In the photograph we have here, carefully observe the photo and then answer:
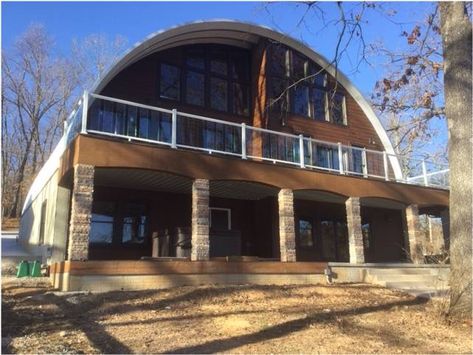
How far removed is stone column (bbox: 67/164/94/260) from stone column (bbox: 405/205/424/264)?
10913 mm

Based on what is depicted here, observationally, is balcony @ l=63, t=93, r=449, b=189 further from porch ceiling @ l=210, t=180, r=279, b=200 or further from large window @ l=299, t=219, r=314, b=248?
large window @ l=299, t=219, r=314, b=248

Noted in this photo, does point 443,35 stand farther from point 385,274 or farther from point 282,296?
point 385,274

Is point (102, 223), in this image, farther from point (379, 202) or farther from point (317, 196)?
point (379, 202)

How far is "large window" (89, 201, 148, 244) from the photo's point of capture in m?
14.4

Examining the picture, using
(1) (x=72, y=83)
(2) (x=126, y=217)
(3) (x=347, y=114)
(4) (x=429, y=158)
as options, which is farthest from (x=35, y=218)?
(1) (x=72, y=83)

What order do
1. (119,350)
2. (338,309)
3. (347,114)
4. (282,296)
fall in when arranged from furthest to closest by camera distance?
(347,114), (282,296), (338,309), (119,350)

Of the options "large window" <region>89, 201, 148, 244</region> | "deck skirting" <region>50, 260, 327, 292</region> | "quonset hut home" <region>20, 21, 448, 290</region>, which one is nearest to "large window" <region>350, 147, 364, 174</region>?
"quonset hut home" <region>20, 21, 448, 290</region>

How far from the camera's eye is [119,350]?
566 centimetres

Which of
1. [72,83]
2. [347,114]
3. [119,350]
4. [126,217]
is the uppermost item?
[72,83]

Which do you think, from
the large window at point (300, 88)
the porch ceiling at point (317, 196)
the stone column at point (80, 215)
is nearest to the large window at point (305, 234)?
the porch ceiling at point (317, 196)

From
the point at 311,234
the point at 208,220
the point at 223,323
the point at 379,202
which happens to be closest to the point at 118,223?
the point at 208,220

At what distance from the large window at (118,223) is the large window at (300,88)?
6.43 meters

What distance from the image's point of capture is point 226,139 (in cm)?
1614

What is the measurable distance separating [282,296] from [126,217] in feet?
22.5
